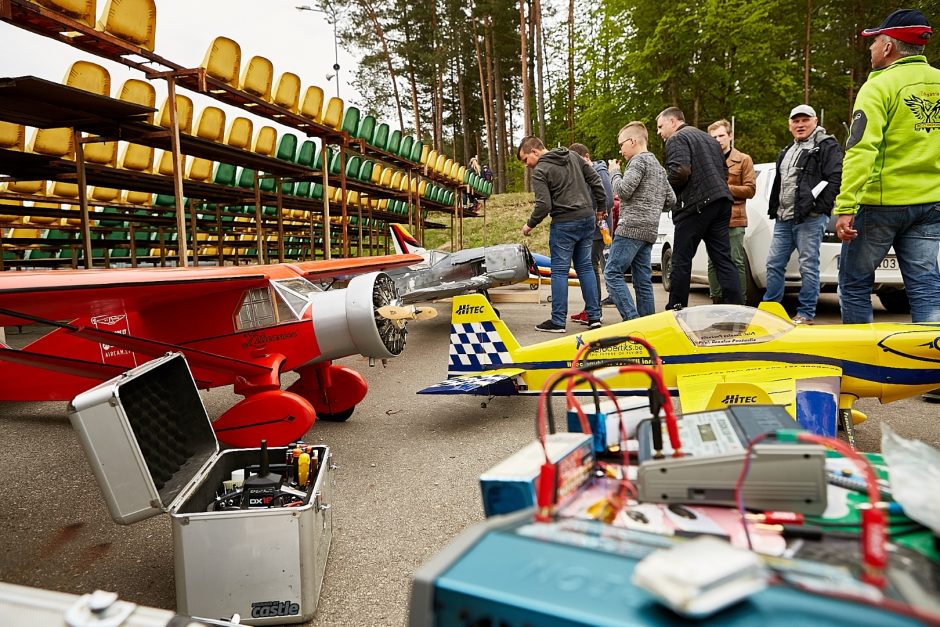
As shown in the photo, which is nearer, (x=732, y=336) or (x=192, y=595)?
A: (x=192, y=595)

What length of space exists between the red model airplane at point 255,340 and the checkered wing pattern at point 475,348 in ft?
1.52

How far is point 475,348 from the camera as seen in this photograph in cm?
413

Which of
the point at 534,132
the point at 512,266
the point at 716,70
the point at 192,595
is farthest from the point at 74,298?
the point at 534,132

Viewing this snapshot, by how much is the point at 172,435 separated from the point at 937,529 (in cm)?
270

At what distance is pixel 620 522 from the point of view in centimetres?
108

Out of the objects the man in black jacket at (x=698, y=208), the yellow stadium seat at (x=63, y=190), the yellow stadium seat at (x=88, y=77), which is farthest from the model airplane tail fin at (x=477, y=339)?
the yellow stadium seat at (x=63, y=190)

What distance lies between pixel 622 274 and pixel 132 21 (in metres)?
5.02

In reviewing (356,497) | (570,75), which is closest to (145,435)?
(356,497)

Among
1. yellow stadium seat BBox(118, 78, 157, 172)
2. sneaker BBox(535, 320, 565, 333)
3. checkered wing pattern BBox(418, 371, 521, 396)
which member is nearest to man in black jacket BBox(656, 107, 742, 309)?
sneaker BBox(535, 320, 565, 333)

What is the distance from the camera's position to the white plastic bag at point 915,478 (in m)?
0.97

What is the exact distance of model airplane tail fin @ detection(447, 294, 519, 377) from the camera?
4.06 m

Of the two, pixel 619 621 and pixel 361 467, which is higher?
pixel 619 621

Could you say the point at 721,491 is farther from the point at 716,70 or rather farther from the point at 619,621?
the point at 716,70

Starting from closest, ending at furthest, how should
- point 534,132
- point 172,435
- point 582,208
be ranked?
point 172,435
point 582,208
point 534,132
